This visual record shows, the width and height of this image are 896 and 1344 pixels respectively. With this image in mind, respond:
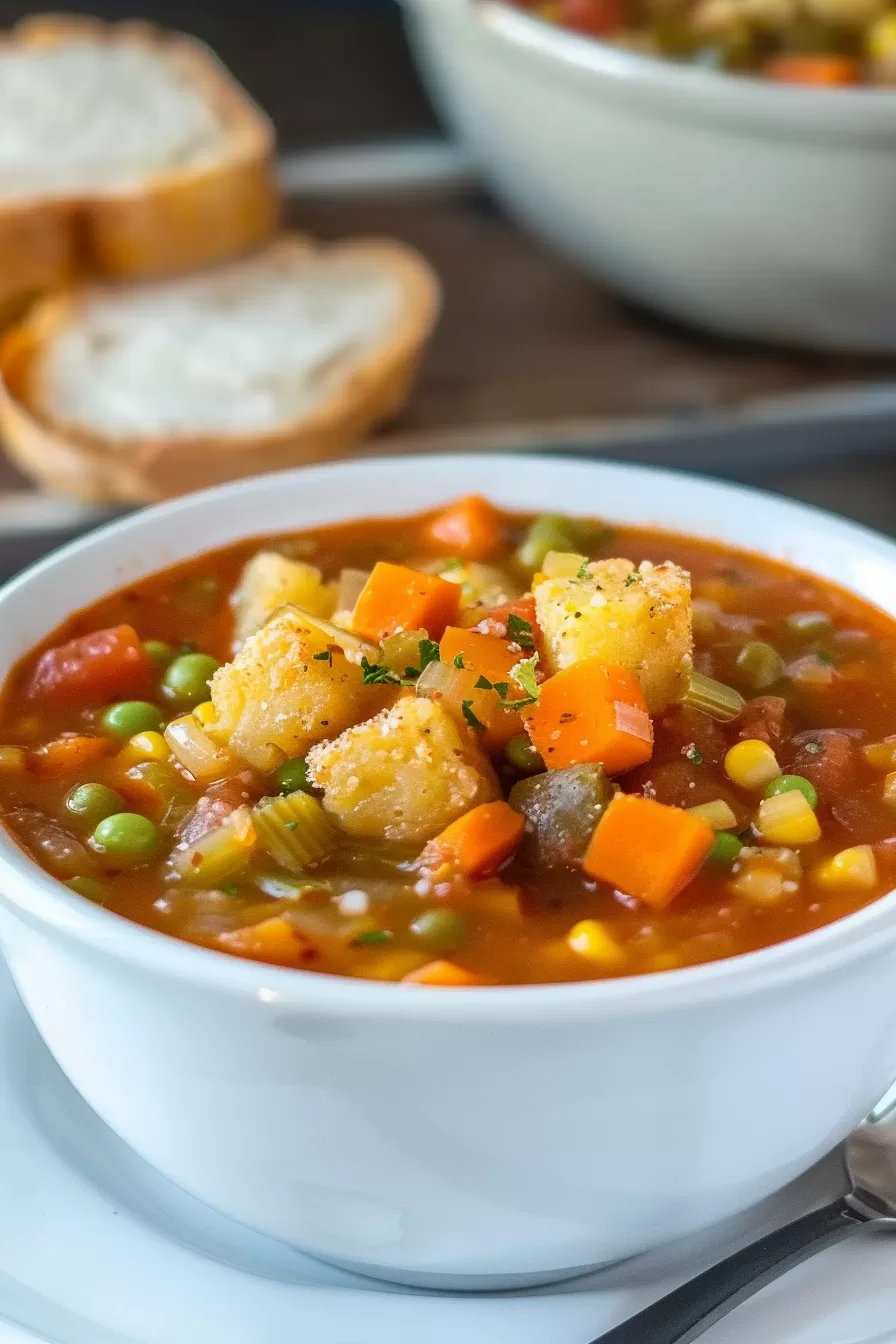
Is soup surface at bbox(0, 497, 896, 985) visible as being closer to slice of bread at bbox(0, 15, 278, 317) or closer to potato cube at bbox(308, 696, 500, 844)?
potato cube at bbox(308, 696, 500, 844)

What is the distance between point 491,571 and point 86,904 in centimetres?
105

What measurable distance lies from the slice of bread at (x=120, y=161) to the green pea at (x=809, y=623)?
330 centimetres

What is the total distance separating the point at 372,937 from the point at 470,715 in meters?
0.40

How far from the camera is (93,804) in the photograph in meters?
2.20

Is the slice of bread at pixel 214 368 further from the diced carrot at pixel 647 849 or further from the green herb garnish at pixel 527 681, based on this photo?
the diced carrot at pixel 647 849

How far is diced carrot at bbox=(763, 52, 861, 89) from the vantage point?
15.0ft

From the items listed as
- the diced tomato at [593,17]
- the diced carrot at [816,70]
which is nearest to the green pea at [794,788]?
the diced carrot at [816,70]

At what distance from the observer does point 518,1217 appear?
6.19 ft

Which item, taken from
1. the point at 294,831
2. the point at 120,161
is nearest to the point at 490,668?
the point at 294,831

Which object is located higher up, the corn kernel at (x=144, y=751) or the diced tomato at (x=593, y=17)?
the diced tomato at (x=593, y=17)

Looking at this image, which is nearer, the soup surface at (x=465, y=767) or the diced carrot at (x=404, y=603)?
the soup surface at (x=465, y=767)

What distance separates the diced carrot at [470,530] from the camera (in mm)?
2857

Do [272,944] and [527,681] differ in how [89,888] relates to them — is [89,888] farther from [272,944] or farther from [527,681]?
[527,681]

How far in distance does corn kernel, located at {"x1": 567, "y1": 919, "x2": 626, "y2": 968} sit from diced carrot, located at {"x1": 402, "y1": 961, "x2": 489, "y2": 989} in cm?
13
